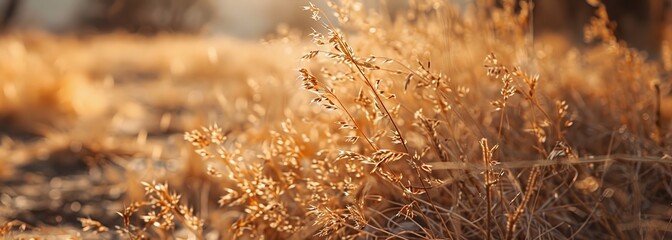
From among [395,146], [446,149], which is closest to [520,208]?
[446,149]

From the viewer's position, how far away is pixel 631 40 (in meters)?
7.64

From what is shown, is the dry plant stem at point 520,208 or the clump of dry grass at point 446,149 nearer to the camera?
the dry plant stem at point 520,208

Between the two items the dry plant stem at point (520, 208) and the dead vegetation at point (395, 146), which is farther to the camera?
the dead vegetation at point (395, 146)

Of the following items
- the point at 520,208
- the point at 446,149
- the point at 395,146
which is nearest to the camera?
the point at 520,208

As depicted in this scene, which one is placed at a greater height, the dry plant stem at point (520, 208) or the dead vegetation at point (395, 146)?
the dead vegetation at point (395, 146)

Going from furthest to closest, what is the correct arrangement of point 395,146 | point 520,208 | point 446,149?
point 395,146, point 446,149, point 520,208

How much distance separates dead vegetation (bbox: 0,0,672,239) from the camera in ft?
4.28

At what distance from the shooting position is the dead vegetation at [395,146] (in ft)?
4.28

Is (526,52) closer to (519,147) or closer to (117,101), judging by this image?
(519,147)

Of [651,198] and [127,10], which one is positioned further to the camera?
[127,10]

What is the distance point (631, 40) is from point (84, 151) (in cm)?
609

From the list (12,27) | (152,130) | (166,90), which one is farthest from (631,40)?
(12,27)

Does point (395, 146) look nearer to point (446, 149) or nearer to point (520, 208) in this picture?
point (446, 149)

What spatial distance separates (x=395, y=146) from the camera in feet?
6.63
